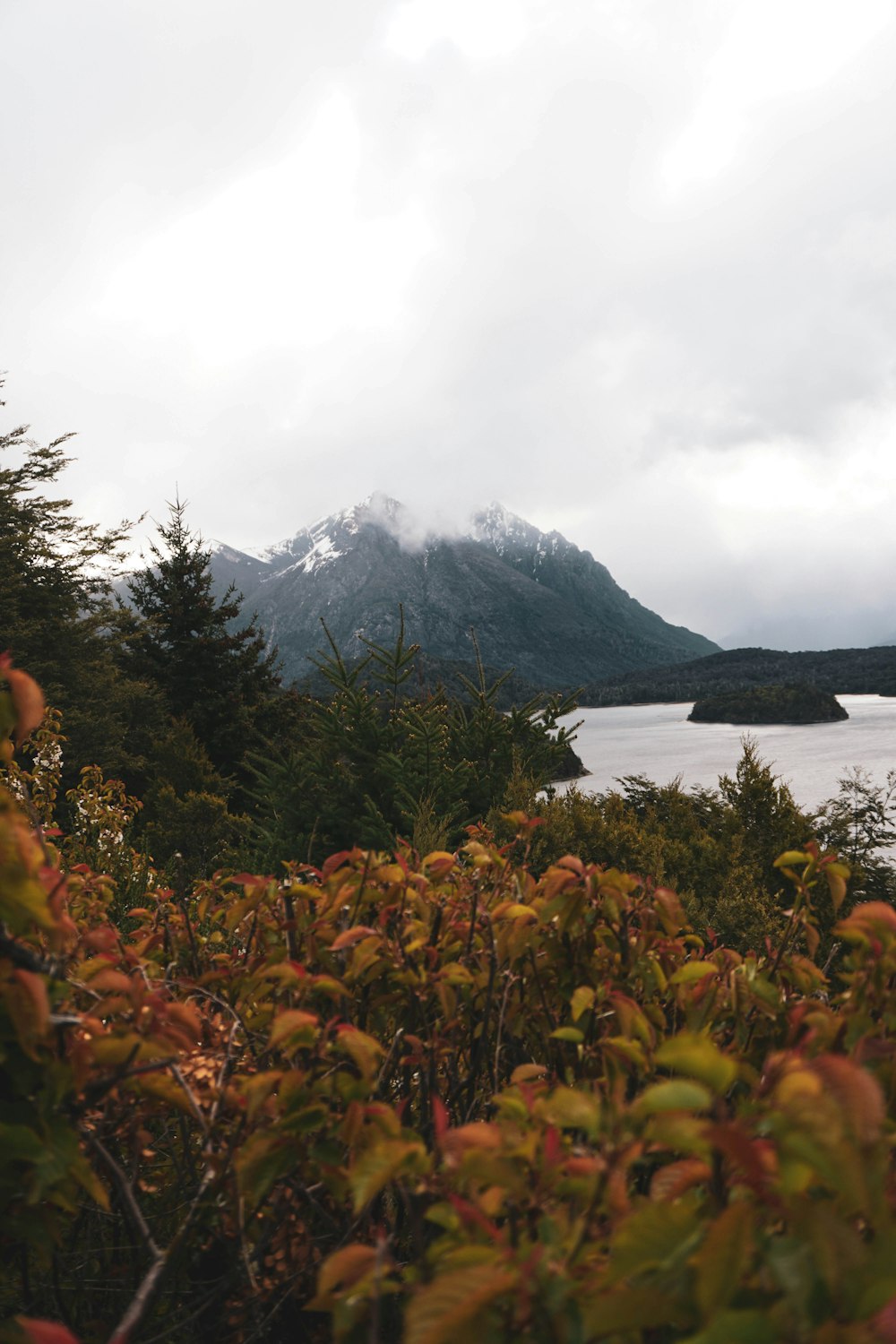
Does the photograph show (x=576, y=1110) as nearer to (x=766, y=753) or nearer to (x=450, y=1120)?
(x=450, y=1120)

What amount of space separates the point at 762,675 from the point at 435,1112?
3775 centimetres

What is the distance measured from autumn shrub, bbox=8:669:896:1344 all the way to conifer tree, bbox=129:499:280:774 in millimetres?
13718

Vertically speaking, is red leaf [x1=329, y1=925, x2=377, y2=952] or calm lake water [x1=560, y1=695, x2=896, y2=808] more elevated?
red leaf [x1=329, y1=925, x2=377, y2=952]

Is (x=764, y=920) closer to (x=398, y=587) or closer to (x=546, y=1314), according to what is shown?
(x=546, y=1314)

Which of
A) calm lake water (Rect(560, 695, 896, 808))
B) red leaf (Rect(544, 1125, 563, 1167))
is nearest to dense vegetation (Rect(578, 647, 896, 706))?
calm lake water (Rect(560, 695, 896, 808))

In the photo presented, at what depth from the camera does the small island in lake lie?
1616cm

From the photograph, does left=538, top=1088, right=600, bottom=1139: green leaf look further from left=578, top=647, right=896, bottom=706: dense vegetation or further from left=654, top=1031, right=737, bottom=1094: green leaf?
left=578, top=647, right=896, bottom=706: dense vegetation

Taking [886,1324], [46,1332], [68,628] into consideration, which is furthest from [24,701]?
[68,628]

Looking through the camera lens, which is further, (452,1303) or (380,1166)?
(380,1166)

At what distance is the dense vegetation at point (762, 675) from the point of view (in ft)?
91.5

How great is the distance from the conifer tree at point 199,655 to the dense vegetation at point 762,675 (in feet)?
50.8

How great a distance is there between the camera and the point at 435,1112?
921 mm

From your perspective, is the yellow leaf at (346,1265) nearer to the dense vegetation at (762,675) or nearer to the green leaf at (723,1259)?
the green leaf at (723,1259)

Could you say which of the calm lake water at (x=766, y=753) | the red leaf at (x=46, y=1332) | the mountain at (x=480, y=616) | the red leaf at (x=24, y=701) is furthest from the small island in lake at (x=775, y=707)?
the mountain at (x=480, y=616)
